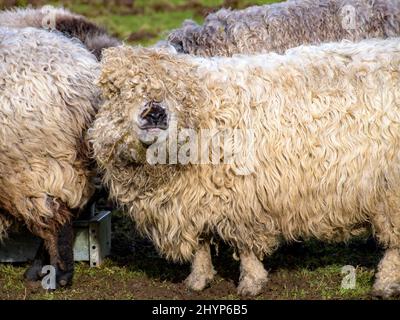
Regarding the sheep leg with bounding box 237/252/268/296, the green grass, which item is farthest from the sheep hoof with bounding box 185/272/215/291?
the green grass

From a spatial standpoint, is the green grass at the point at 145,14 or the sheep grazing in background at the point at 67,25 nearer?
the sheep grazing in background at the point at 67,25

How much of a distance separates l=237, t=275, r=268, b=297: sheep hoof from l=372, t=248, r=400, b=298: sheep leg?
2.29 ft

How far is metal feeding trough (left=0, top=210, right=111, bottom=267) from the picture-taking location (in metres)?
6.36

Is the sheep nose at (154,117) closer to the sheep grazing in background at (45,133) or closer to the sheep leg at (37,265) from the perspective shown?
the sheep grazing in background at (45,133)

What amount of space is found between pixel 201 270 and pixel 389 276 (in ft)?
3.94

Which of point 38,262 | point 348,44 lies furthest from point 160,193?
point 348,44

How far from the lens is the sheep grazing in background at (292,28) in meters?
6.82

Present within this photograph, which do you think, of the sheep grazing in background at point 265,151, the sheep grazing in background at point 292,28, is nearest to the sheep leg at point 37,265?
the sheep grazing in background at point 265,151

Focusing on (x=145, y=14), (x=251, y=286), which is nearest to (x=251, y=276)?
(x=251, y=286)

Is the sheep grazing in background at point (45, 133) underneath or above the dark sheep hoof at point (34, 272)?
above

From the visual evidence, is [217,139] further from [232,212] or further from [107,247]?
[107,247]
